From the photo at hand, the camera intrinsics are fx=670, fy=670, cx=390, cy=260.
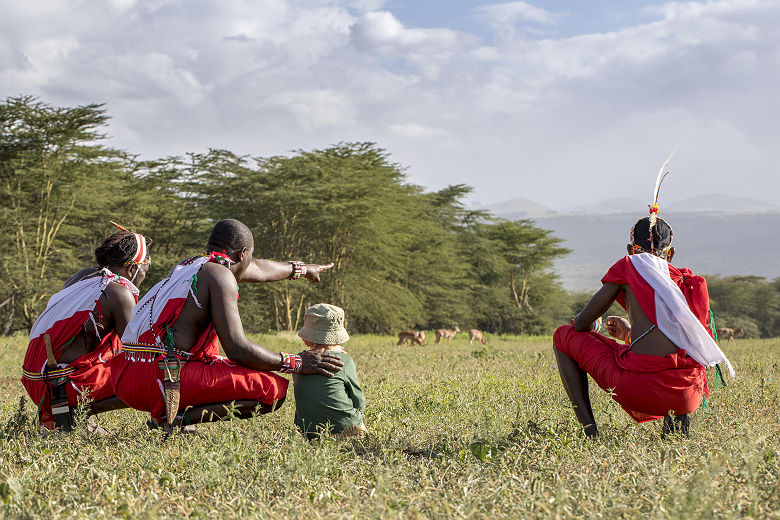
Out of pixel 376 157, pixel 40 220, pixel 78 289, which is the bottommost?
pixel 78 289

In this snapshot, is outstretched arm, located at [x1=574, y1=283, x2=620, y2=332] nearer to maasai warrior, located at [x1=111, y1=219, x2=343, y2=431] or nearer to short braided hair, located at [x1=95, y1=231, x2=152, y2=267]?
maasai warrior, located at [x1=111, y1=219, x2=343, y2=431]

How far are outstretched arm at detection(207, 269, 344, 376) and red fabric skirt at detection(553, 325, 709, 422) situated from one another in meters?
1.60

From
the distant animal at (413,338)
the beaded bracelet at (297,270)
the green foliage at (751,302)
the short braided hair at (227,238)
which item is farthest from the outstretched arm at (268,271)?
the green foliage at (751,302)

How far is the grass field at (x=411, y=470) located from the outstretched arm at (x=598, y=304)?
2.03 feet

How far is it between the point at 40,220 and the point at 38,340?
1895 centimetres

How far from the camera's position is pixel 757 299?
49.6 metres

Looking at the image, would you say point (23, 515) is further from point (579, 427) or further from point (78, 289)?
point (579, 427)

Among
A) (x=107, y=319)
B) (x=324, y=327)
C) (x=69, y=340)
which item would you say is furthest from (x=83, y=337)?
(x=324, y=327)

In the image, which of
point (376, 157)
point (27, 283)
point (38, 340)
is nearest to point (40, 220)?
point (27, 283)

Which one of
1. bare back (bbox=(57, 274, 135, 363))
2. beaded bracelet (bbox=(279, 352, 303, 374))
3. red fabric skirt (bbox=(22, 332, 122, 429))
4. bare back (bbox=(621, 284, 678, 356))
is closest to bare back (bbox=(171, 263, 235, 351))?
beaded bracelet (bbox=(279, 352, 303, 374))

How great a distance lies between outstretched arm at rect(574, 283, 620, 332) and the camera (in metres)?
3.86

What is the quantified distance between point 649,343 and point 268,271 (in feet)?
7.77

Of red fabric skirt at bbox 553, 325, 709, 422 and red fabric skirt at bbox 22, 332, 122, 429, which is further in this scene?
red fabric skirt at bbox 22, 332, 122, 429

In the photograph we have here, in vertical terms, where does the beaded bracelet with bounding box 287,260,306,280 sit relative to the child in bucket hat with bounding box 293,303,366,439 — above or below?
above
